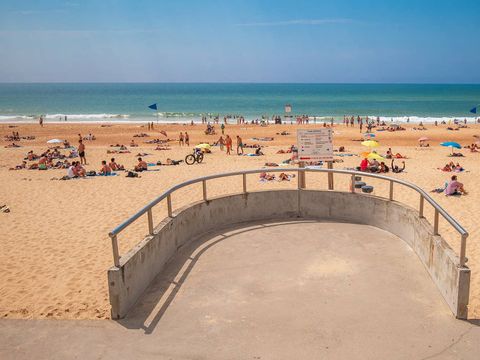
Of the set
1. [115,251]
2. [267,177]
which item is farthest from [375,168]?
[115,251]

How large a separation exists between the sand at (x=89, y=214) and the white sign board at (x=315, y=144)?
3.32 metres

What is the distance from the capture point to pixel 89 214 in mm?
13148

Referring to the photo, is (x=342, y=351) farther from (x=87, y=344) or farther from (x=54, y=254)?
(x=54, y=254)

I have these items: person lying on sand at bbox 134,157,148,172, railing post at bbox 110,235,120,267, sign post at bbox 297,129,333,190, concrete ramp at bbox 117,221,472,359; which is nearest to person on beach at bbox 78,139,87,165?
person lying on sand at bbox 134,157,148,172

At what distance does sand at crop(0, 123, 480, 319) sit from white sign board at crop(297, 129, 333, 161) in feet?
10.9

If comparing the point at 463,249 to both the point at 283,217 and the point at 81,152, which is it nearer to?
the point at 283,217

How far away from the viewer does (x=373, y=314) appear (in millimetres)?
5246

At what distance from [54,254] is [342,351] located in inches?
Answer: 268

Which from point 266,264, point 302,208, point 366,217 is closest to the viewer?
point 266,264

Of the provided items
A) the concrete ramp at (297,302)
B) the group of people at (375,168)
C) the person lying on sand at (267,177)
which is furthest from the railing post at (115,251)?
the group of people at (375,168)

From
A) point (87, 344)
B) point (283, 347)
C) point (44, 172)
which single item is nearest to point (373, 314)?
point (283, 347)

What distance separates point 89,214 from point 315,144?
22.2 ft

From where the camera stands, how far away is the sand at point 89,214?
717cm

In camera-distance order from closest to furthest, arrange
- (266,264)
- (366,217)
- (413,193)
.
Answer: (266,264) → (366,217) → (413,193)
